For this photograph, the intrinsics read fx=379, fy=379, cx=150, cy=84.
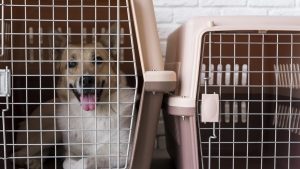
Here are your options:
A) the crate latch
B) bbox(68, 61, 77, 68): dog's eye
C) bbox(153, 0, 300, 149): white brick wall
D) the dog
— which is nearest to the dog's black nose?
the dog

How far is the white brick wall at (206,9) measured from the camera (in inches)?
77.0

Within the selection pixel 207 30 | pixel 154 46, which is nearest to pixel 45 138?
pixel 154 46

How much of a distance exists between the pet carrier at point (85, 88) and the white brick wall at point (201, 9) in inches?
12.7

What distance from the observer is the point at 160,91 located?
3.88 ft

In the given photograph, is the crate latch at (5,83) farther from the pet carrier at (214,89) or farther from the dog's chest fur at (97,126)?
the pet carrier at (214,89)

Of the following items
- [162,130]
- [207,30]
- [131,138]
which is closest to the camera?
[207,30]

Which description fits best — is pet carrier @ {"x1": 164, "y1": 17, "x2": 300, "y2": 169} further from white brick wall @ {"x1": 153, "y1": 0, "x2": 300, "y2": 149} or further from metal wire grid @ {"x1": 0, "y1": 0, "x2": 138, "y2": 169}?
white brick wall @ {"x1": 153, "y1": 0, "x2": 300, "y2": 149}

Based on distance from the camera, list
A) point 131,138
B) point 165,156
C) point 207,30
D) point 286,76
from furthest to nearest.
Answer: point 165,156 < point 286,76 < point 131,138 < point 207,30

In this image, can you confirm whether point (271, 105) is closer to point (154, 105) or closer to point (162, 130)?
point (162, 130)

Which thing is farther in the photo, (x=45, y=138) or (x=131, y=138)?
(x=45, y=138)

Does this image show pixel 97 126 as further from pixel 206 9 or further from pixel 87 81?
pixel 206 9

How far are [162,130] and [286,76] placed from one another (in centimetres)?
71

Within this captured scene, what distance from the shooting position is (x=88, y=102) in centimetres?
140

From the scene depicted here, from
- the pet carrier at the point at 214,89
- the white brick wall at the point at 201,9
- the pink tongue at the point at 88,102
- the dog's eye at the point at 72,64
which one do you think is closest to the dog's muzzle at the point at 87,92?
the pink tongue at the point at 88,102
